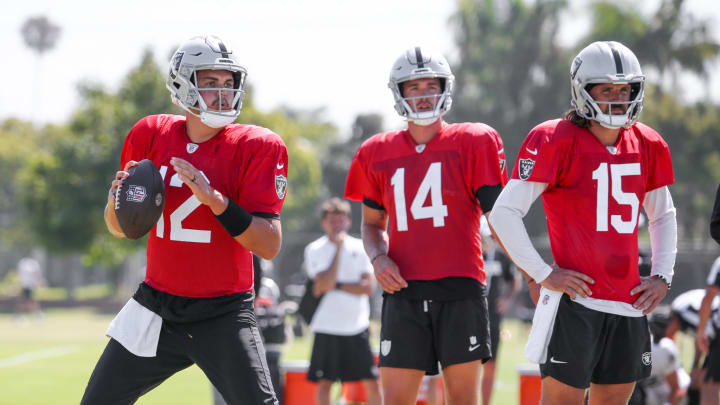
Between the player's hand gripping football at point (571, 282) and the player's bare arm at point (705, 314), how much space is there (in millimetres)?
3127

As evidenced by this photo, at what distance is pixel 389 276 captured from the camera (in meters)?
4.93

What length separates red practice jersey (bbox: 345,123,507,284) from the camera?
4.92 metres

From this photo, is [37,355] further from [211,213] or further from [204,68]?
[204,68]

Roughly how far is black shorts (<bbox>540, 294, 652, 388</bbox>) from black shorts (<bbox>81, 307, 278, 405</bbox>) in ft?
4.45

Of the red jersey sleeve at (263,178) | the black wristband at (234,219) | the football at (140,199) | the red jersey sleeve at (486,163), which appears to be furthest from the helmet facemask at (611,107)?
the football at (140,199)

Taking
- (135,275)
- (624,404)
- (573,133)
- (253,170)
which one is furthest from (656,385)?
(135,275)

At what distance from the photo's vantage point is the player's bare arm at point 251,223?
4.10 meters

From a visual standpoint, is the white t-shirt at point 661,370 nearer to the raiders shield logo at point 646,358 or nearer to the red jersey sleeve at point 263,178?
the raiders shield logo at point 646,358

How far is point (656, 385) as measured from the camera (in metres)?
8.02

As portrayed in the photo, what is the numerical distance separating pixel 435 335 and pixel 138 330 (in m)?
1.56

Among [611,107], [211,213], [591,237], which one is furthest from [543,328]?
[211,213]

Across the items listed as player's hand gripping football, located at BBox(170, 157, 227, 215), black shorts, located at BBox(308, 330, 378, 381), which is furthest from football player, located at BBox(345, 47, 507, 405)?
black shorts, located at BBox(308, 330, 378, 381)

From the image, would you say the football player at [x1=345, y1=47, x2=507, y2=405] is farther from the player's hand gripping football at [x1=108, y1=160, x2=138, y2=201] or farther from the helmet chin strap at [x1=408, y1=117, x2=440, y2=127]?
the player's hand gripping football at [x1=108, y1=160, x2=138, y2=201]

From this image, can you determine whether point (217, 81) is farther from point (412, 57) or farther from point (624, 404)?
point (624, 404)
